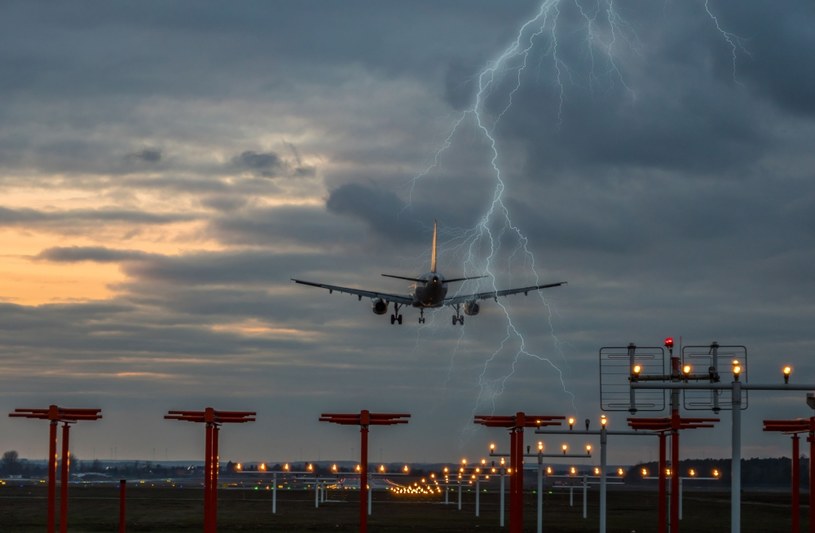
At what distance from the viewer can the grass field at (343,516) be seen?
322ft

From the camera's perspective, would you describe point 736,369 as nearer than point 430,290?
Yes

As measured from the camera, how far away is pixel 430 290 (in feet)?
432

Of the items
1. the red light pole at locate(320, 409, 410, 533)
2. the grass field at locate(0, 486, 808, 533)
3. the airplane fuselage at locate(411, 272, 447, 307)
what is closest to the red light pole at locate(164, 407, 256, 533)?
the red light pole at locate(320, 409, 410, 533)

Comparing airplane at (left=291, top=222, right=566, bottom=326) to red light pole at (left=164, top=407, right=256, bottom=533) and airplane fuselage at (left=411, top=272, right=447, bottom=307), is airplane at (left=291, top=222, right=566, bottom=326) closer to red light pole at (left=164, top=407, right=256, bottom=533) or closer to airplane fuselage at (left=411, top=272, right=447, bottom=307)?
airplane fuselage at (left=411, top=272, right=447, bottom=307)

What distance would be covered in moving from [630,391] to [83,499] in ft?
351

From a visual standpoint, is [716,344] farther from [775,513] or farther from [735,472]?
[775,513]

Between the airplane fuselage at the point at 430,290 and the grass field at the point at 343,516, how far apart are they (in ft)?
70.5

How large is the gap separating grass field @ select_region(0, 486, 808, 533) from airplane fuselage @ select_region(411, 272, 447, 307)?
21.5 m

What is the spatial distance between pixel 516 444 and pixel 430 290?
→ 75265mm

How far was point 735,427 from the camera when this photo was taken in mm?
46094

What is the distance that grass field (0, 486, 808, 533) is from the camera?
9819 cm

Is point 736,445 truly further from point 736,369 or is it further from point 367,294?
point 367,294

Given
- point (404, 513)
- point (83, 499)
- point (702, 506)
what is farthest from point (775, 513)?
point (83, 499)

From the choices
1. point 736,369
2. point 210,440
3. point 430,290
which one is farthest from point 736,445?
point 430,290
